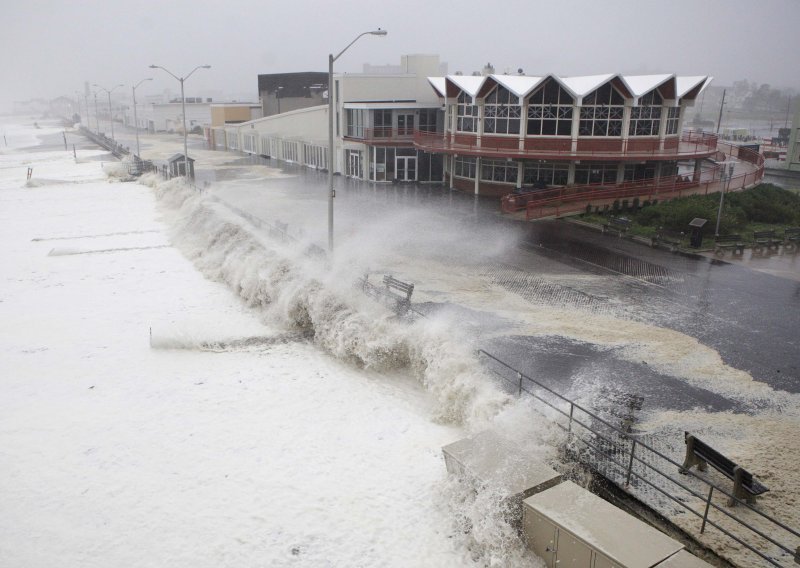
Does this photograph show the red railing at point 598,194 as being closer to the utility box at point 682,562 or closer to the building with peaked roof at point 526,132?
the building with peaked roof at point 526,132

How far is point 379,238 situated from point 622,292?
1044 cm

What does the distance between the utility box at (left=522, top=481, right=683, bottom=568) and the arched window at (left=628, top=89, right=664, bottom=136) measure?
2880 centimetres

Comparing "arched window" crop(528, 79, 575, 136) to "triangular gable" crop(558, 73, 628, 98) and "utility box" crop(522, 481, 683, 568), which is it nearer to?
"triangular gable" crop(558, 73, 628, 98)

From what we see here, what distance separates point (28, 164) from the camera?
6588cm

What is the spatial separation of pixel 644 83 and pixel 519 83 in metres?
6.82

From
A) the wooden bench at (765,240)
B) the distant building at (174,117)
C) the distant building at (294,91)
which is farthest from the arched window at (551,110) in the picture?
the distant building at (174,117)

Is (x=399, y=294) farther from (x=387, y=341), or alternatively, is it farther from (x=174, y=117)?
(x=174, y=117)

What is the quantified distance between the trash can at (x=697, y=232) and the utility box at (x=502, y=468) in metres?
17.1

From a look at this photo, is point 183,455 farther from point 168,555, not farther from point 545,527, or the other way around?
point 545,527

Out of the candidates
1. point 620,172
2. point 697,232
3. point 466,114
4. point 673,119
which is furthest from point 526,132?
point 697,232

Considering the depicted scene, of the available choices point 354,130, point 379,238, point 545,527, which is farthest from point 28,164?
point 545,527

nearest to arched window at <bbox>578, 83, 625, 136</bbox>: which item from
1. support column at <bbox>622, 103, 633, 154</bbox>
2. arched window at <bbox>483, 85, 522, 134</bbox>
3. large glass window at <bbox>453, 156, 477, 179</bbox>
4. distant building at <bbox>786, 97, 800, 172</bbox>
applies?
support column at <bbox>622, 103, 633, 154</bbox>

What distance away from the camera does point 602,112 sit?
106 ft

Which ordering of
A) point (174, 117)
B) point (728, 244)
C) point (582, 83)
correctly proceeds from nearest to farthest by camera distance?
point (728, 244), point (582, 83), point (174, 117)
